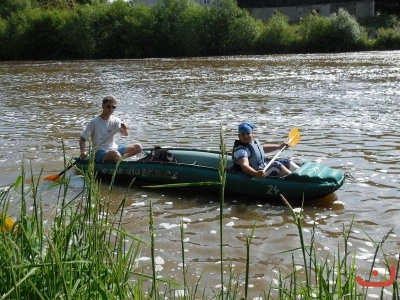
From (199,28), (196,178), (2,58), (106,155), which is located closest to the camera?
(196,178)

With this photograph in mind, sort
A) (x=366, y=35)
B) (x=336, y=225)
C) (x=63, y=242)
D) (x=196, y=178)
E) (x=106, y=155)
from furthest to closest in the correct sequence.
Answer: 1. (x=366, y=35)
2. (x=106, y=155)
3. (x=196, y=178)
4. (x=336, y=225)
5. (x=63, y=242)

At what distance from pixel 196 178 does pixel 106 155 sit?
56.8 inches

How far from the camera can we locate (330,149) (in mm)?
9758

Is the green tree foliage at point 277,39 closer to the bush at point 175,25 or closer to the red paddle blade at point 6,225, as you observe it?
the bush at point 175,25

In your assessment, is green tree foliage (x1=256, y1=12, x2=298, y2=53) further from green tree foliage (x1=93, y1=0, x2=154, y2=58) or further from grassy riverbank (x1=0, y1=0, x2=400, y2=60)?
green tree foliage (x1=93, y1=0, x2=154, y2=58)

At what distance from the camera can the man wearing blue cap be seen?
7.09 metres

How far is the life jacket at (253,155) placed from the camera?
7.20 meters

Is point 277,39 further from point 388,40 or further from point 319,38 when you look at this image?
point 388,40

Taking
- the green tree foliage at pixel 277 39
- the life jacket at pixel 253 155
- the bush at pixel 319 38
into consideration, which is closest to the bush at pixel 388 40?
the bush at pixel 319 38

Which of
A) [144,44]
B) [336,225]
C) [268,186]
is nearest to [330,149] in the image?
[268,186]

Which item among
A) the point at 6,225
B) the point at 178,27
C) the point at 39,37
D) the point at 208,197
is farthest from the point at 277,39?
the point at 6,225

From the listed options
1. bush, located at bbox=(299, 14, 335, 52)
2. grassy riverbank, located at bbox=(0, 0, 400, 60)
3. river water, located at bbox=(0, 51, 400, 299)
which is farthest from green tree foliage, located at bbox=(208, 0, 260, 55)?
river water, located at bbox=(0, 51, 400, 299)

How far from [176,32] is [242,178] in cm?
3900

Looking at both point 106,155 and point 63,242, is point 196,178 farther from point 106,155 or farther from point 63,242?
point 63,242
